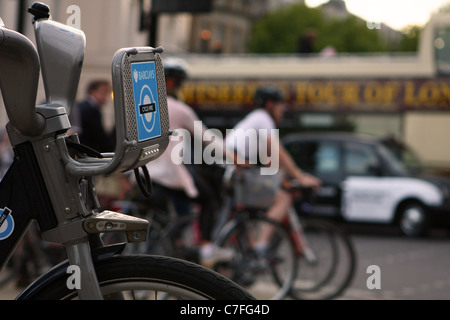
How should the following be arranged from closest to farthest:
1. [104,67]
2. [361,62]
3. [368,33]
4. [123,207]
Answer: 1. [123,207]
2. [104,67]
3. [361,62]
4. [368,33]

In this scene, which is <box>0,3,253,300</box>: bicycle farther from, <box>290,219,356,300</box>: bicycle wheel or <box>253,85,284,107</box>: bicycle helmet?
<box>253,85,284,107</box>: bicycle helmet

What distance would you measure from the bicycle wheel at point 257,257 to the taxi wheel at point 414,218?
7365mm

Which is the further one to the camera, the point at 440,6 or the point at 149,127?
the point at 440,6

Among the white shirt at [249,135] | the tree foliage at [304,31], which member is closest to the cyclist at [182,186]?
the white shirt at [249,135]

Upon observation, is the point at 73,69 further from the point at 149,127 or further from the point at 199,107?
the point at 199,107

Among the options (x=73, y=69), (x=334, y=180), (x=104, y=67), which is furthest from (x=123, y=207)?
(x=334, y=180)

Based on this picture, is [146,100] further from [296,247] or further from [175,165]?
Result: [296,247]

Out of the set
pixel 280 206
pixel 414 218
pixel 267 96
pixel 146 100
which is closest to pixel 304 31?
pixel 414 218

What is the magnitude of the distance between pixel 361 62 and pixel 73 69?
14.3 meters

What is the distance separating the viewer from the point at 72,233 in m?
1.93

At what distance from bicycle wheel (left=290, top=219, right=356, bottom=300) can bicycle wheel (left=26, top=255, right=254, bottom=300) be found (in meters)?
4.37

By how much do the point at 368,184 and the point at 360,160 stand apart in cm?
42

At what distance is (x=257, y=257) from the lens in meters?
6.05

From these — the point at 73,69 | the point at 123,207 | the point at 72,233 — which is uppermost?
the point at 73,69
